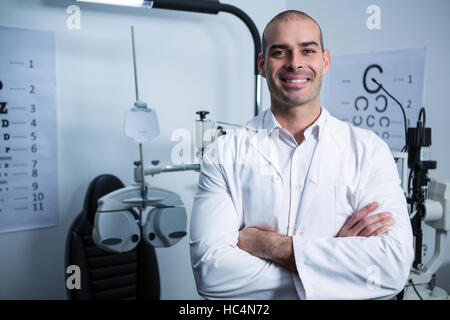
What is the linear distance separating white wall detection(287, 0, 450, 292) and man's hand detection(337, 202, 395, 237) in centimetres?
69

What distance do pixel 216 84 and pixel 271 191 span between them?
2.96 feet

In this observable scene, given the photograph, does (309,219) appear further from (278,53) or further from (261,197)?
(278,53)

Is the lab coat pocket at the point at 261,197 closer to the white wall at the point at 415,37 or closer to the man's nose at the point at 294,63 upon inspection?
the man's nose at the point at 294,63

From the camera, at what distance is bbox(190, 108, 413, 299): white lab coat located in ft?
2.32

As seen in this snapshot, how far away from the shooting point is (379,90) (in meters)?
1.31

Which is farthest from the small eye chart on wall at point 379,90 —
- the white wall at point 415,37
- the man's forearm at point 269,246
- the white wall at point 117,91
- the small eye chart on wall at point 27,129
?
the small eye chart on wall at point 27,129

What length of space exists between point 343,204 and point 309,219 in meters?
0.08

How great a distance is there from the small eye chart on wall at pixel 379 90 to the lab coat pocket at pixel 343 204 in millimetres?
626

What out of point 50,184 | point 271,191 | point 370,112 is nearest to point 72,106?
point 50,184

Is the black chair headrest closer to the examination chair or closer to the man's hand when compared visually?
the examination chair

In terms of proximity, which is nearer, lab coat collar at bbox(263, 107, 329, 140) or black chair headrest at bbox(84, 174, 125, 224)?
lab coat collar at bbox(263, 107, 329, 140)

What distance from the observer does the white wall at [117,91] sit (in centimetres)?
128

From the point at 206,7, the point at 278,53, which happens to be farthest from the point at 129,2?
the point at 278,53

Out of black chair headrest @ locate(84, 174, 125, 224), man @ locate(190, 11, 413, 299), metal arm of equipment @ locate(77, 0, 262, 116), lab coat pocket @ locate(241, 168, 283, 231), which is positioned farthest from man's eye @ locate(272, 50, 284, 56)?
black chair headrest @ locate(84, 174, 125, 224)
